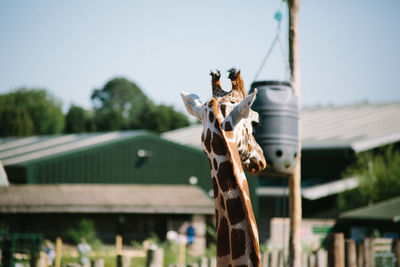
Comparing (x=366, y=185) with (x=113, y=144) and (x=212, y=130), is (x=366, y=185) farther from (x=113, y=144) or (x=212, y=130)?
(x=212, y=130)

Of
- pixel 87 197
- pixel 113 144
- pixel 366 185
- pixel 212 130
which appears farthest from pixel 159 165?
pixel 212 130

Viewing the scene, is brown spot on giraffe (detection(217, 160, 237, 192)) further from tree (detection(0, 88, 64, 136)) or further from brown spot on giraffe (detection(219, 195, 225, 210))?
tree (detection(0, 88, 64, 136))

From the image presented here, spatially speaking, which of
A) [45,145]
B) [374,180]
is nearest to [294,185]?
[374,180]

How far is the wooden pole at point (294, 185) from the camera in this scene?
22.6ft

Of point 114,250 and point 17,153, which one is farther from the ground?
point 17,153

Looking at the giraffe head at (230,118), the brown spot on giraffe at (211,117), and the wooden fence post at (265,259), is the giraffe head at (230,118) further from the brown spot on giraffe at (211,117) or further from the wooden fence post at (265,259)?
the wooden fence post at (265,259)

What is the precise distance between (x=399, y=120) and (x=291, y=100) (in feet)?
81.6

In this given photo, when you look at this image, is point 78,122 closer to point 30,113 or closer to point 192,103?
point 30,113

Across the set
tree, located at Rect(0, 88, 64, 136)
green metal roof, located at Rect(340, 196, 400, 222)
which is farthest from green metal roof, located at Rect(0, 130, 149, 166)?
tree, located at Rect(0, 88, 64, 136)

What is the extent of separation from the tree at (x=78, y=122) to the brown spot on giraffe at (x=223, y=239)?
213 ft

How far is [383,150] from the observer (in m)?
26.5

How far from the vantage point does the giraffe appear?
367 centimetres

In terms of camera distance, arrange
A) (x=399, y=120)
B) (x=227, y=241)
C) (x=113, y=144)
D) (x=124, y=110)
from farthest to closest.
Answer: (x=124, y=110) → (x=399, y=120) → (x=113, y=144) → (x=227, y=241)

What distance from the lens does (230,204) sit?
3766 millimetres
